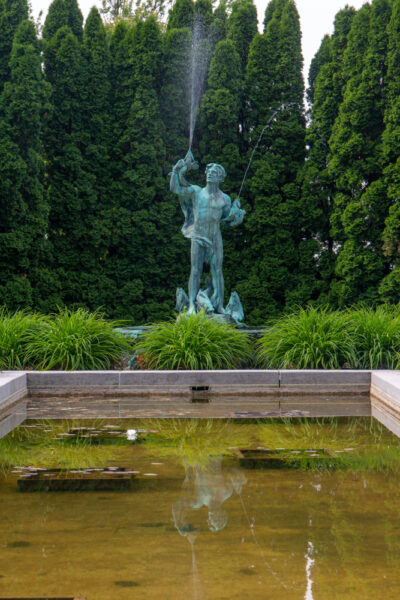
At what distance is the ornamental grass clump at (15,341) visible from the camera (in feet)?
29.6

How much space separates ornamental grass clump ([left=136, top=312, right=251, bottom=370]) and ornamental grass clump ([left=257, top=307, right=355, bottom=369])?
36 cm

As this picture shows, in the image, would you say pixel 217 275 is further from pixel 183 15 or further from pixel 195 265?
pixel 183 15

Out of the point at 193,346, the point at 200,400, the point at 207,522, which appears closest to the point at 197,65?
the point at 193,346

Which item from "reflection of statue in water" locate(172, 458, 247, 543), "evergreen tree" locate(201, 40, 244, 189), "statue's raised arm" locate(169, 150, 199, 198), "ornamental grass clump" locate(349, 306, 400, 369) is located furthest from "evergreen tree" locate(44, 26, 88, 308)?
"reflection of statue in water" locate(172, 458, 247, 543)

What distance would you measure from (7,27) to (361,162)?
27.4ft

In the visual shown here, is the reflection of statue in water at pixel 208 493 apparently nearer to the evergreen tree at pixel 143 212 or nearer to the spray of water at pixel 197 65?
the evergreen tree at pixel 143 212

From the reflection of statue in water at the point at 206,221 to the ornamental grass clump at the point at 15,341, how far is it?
7.97 ft

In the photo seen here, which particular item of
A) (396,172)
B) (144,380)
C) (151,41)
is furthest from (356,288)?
(144,380)

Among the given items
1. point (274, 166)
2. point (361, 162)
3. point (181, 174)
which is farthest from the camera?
point (274, 166)

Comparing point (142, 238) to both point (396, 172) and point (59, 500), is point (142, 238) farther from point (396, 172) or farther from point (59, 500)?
point (59, 500)

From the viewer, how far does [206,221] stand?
35.3ft

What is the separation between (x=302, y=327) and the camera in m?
9.27

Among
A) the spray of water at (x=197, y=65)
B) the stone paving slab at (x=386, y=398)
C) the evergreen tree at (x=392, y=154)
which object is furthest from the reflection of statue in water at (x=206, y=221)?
the spray of water at (x=197, y=65)

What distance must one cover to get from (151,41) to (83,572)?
15.8 m
